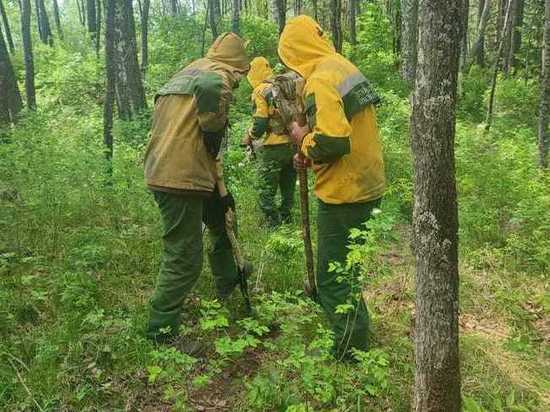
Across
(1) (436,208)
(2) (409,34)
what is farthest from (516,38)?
(1) (436,208)

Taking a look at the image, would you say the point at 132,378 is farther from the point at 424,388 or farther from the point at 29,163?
the point at 29,163

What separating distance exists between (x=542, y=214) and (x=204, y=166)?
4072 millimetres

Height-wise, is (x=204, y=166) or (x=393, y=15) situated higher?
(x=393, y=15)

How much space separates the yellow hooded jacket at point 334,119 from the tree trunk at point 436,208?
39.3 inches

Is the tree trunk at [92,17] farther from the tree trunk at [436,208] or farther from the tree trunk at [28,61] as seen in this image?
the tree trunk at [436,208]

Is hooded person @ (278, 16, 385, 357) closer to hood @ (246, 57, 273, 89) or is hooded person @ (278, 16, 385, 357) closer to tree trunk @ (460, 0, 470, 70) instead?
tree trunk @ (460, 0, 470, 70)

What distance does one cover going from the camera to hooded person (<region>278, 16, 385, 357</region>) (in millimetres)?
3879

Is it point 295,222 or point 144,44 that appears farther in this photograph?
point 144,44

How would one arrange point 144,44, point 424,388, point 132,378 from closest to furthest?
point 424,388, point 132,378, point 144,44

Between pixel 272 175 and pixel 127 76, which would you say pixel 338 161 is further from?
pixel 127 76

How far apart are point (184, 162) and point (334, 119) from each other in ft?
4.01

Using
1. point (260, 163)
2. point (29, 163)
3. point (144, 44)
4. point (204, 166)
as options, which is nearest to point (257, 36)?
point (144, 44)

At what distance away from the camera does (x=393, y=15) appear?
62.7 feet

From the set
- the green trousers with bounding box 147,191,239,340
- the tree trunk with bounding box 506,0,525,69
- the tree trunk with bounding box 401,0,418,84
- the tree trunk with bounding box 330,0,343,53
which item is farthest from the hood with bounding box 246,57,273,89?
the tree trunk with bounding box 506,0,525,69
